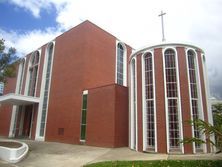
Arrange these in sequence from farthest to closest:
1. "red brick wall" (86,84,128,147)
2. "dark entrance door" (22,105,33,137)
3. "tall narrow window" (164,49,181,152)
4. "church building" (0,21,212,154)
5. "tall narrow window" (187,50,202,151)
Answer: "dark entrance door" (22,105,33,137), "red brick wall" (86,84,128,147), "church building" (0,21,212,154), "tall narrow window" (187,50,202,151), "tall narrow window" (164,49,181,152)

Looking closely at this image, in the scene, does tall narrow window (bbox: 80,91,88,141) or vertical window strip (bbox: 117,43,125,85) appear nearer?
tall narrow window (bbox: 80,91,88,141)

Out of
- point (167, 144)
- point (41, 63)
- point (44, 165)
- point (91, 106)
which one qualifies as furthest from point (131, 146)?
point (41, 63)

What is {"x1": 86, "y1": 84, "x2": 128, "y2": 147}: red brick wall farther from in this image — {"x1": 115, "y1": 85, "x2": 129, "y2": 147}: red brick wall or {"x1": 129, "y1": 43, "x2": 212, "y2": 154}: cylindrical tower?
{"x1": 129, "y1": 43, "x2": 212, "y2": 154}: cylindrical tower

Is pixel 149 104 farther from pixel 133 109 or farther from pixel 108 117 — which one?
pixel 108 117

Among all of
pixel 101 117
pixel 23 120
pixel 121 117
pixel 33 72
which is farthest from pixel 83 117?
pixel 23 120

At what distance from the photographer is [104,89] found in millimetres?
17766

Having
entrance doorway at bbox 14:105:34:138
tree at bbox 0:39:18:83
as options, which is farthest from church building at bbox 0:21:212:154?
tree at bbox 0:39:18:83

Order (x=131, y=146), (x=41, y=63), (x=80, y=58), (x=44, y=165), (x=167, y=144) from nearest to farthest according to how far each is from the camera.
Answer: (x=44, y=165) → (x=167, y=144) → (x=131, y=146) → (x=80, y=58) → (x=41, y=63)

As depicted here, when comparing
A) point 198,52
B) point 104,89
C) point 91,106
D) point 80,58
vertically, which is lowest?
point 91,106

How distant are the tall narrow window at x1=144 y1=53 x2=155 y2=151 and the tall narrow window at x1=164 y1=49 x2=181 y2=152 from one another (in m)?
1.11

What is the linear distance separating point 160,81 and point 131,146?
5393 millimetres

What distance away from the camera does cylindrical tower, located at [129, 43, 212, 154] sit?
13.3 m

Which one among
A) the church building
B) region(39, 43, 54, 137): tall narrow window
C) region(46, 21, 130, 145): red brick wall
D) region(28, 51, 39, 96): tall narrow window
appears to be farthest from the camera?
region(28, 51, 39, 96): tall narrow window

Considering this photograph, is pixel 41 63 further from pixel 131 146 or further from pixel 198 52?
pixel 198 52
